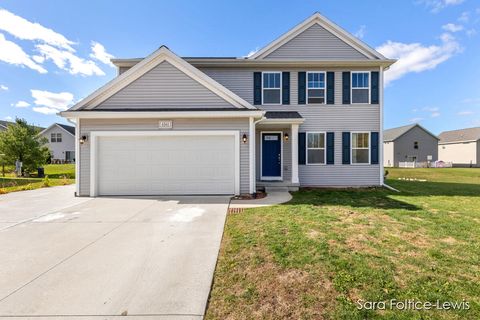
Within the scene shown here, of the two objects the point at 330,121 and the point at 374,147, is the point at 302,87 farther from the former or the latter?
the point at 374,147

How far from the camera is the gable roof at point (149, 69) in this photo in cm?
888

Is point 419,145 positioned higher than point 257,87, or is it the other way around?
point 257,87

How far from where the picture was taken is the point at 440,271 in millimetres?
3285

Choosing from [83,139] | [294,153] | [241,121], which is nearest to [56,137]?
[83,139]

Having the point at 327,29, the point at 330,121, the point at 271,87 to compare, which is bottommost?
the point at 330,121

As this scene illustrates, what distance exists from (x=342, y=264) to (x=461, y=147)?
51.5 m

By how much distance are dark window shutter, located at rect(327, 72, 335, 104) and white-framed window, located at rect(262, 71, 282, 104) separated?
226cm

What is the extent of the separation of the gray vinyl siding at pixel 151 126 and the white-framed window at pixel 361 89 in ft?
19.8

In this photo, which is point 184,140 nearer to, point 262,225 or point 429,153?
point 262,225

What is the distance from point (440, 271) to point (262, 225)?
302cm

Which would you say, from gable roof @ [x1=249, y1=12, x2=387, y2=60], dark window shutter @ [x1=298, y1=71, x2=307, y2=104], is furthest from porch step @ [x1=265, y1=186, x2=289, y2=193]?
gable roof @ [x1=249, y1=12, x2=387, y2=60]

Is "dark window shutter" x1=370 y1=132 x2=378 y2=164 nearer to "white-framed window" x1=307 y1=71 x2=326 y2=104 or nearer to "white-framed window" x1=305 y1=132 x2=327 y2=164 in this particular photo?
"white-framed window" x1=305 y1=132 x2=327 y2=164

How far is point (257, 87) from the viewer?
11305mm

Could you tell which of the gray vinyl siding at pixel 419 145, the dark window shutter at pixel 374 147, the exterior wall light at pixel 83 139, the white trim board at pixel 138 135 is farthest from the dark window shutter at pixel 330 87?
the gray vinyl siding at pixel 419 145
